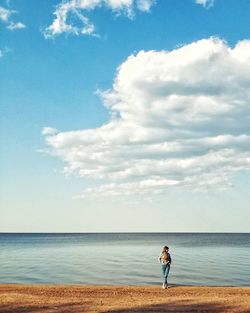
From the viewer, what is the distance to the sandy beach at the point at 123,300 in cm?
1986

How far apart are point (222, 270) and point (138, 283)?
13857 mm

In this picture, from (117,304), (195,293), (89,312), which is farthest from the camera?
(195,293)

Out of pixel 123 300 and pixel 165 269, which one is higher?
pixel 165 269

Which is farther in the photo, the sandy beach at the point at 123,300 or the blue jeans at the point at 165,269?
the blue jeans at the point at 165,269

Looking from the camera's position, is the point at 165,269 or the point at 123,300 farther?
the point at 165,269

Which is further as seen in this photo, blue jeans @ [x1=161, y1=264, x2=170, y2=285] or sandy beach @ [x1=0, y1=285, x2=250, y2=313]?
blue jeans @ [x1=161, y1=264, x2=170, y2=285]

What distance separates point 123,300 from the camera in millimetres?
22266

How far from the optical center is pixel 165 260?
28.0m

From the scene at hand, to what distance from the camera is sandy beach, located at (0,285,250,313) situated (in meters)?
19.9

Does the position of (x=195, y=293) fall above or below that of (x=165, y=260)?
below

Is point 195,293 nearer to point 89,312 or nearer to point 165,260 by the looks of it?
point 165,260

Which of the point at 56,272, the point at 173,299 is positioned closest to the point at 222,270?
the point at 56,272

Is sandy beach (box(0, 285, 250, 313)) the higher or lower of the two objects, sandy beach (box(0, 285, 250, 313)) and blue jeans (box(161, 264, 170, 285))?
the lower

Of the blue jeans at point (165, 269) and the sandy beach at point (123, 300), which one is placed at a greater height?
the blue jeans at point (165, 269)
